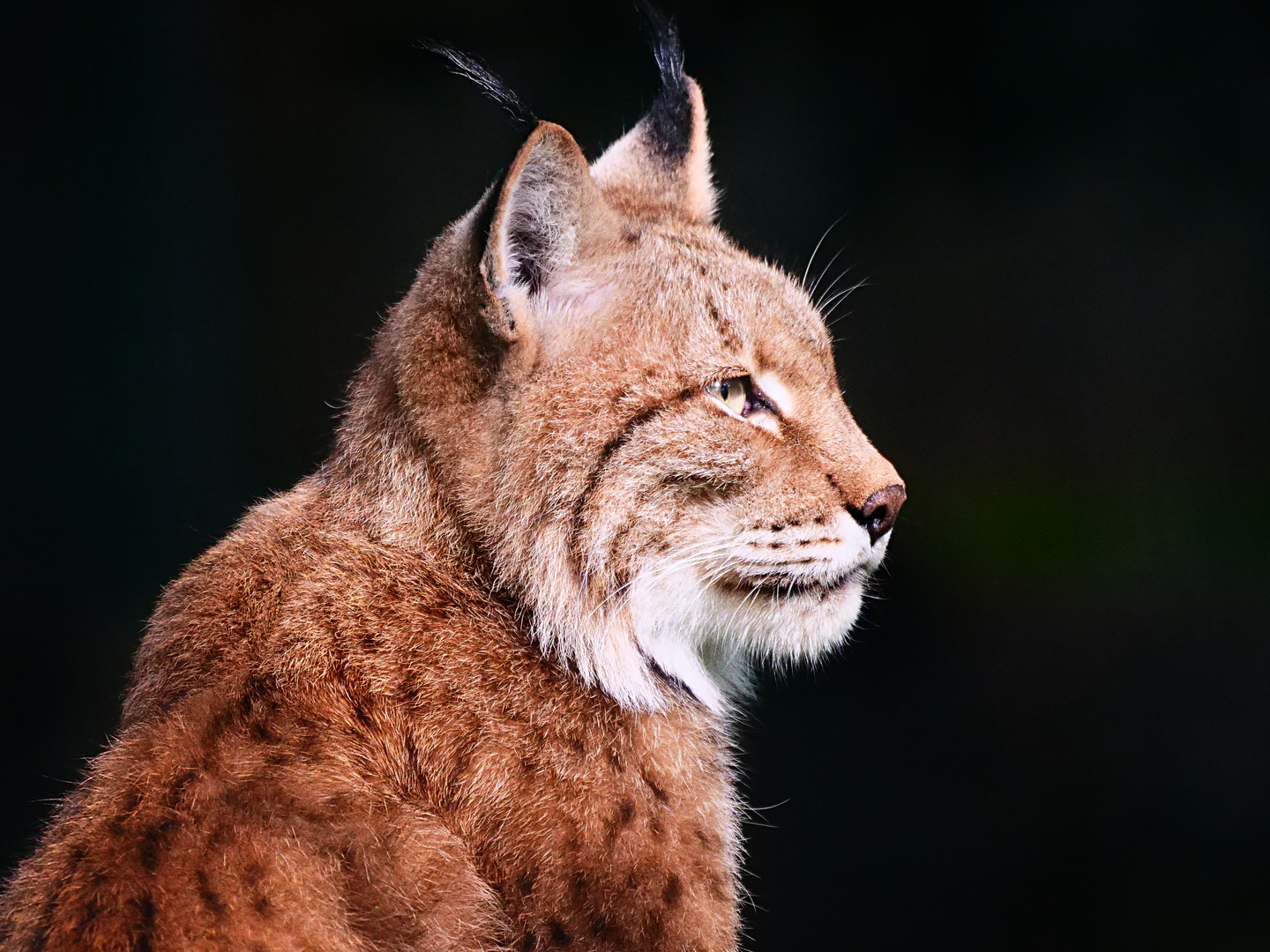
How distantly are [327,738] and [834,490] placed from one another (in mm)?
1092

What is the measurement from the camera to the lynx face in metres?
2.31

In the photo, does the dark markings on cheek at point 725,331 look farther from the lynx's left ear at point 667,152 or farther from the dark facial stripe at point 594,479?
the lynx's left ear at point 667,152

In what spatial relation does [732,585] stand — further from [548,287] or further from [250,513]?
[250,513]

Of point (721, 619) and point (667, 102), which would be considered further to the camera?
point (667, 102)

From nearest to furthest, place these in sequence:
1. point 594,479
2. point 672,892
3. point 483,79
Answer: point 672,892, point 594,479, point 483,79

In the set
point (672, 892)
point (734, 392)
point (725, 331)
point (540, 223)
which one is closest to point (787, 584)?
point (734, 392)

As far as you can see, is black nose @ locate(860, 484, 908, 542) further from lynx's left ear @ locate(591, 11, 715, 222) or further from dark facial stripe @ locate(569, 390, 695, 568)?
lynx's left ear @ locate(591, 11, 715, 222)

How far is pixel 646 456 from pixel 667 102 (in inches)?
45.8

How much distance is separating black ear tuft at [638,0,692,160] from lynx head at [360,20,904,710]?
50 centimetres

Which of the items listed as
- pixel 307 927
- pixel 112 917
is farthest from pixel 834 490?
pixel 112 917

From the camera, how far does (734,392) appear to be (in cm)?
251

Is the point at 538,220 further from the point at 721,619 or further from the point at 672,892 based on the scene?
the point at 672,892

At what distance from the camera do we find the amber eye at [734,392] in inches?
97.1

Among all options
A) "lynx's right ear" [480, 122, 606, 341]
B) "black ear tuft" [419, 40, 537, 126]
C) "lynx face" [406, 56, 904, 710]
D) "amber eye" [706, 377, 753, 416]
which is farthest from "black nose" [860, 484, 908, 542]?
"black ear tuft" [419, 40, 537, 126]
